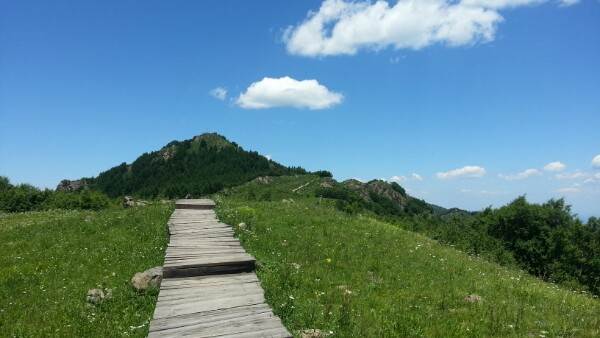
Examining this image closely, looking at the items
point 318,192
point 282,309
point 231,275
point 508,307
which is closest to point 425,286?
point 508,307

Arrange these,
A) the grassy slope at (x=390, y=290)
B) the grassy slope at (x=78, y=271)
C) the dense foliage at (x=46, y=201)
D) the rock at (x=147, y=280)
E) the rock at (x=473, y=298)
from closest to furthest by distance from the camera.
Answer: the grassy slope at (x=390, y=290), the grassy slope at (x=78, y=271), the rock at (x=473, y=298), the rock at (x=147, y=280), the dense foliage at (x=46, y=201)

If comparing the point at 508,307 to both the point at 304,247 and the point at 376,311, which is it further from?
the point at 304,247

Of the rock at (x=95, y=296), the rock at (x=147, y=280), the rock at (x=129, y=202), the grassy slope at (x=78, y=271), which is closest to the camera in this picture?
the grassy slope at (x=78, y=271)

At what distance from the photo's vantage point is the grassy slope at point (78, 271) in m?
10.3

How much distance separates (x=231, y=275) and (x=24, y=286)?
673cm

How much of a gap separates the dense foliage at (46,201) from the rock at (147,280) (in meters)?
30.7

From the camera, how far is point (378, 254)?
16.5 metres

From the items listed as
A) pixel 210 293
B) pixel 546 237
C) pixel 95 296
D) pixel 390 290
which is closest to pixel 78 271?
pixel 95 296

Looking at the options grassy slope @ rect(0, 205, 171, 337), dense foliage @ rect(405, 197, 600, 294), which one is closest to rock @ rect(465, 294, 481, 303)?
grassy slope @ rect(0, 205, 171, 337)

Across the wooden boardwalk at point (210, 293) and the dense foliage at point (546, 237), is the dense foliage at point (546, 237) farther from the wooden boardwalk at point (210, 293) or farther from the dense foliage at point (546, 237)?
the wooden boardwalk at point (210, 293)

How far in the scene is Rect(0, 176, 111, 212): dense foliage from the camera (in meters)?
40.8

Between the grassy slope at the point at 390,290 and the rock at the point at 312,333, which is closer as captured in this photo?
Answer: the rock at the point at 312,333

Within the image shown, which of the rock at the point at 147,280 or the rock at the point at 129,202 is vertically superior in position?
the rock at the point at 129,202

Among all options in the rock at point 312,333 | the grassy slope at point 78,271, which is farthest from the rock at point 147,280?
the rock at point 312,333
